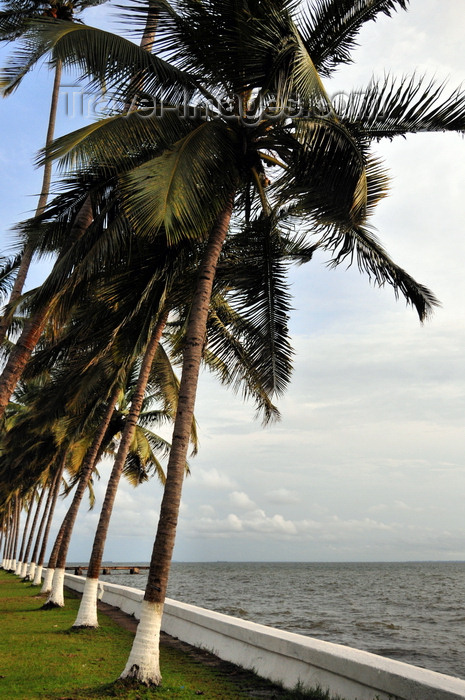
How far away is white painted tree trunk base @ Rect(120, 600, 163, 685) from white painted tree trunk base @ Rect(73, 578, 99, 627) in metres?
5.66

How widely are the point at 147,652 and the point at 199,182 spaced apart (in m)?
5.62

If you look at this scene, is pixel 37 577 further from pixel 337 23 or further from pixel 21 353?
pixel 337 23

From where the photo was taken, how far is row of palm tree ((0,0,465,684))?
7.19 metres

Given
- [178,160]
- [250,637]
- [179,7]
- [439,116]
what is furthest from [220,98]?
[250,637]

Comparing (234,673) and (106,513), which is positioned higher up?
(106,513)

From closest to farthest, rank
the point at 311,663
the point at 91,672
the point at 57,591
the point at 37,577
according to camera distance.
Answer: the point at 311,663 < the point at 91,672 < the point at 57,591 < the point at 37,577

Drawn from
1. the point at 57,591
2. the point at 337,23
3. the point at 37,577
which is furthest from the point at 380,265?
the point at 37,577

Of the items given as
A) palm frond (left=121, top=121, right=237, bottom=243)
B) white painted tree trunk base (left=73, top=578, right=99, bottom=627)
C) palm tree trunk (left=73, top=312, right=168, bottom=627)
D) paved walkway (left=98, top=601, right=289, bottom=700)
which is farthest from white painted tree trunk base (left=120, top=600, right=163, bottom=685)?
white painted tree trunk base (left=73, top=578, right=99, bottom=627)

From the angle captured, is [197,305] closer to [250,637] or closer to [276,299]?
[276,299]

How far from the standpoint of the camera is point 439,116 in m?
7.69

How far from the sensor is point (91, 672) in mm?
7746

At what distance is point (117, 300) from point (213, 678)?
571 cm

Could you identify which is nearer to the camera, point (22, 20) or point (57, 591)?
point (22, 20)

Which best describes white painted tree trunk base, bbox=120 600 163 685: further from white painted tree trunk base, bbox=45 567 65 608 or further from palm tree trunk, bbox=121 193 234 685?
white painted tree trunk base, bbox=45 567 65 608
